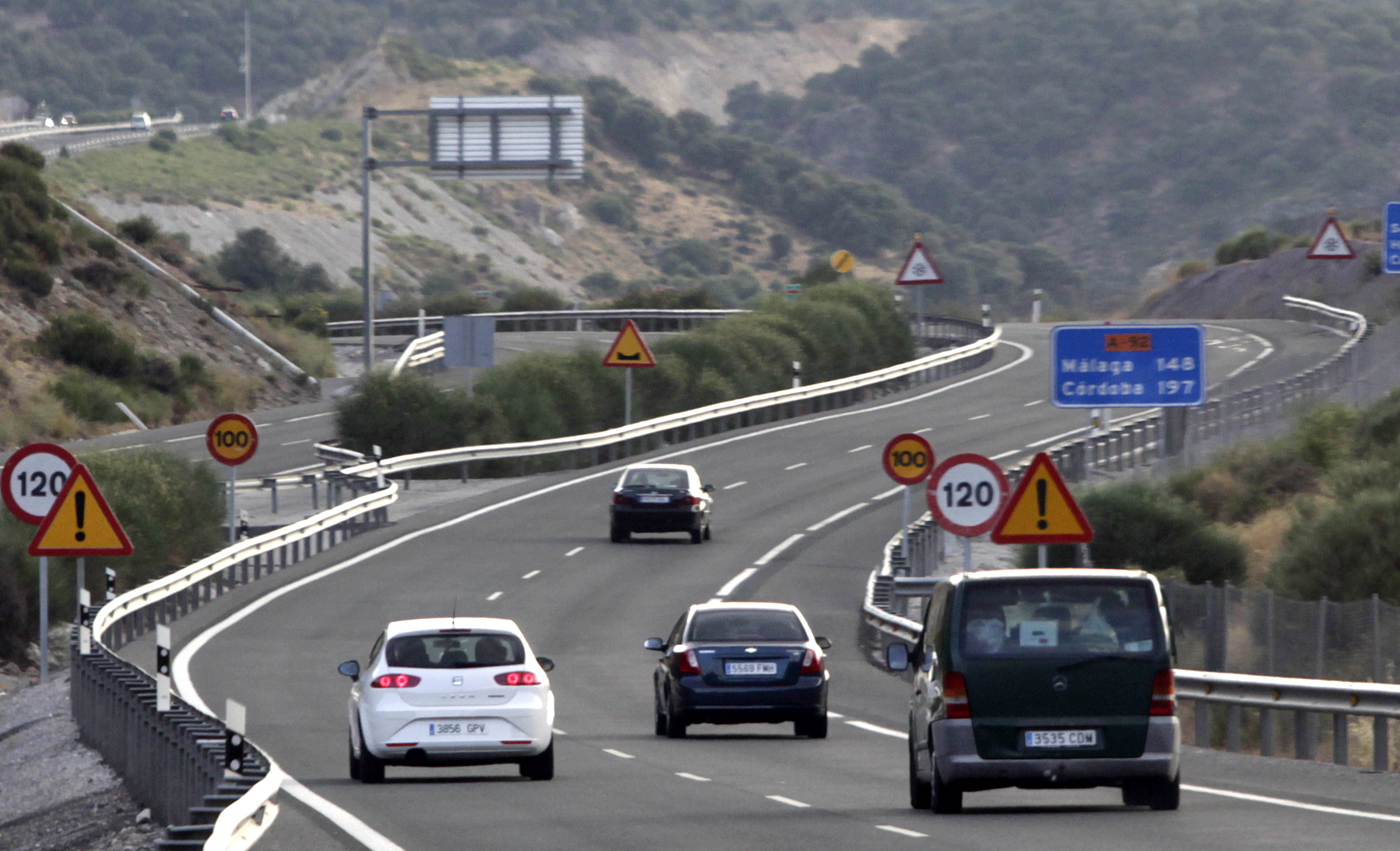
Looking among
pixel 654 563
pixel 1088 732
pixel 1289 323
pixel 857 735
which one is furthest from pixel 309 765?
pixel 1289 323

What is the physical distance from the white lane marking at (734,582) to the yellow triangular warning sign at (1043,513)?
34.2 ft

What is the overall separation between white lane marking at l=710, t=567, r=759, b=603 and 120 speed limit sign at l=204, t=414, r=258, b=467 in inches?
270

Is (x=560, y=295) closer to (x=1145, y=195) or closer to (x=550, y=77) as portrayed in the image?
(x=550, y=77)

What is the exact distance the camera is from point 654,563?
34156 millimetres

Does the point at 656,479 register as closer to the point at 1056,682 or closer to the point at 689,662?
the point at 689,662

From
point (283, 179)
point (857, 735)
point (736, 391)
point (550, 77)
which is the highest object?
point (550, 77)

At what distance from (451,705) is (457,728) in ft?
0.62

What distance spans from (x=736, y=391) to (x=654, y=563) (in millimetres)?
22186

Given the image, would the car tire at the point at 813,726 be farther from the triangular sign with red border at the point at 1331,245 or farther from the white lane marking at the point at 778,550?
the triangular sign with red border at the point at 1331,245

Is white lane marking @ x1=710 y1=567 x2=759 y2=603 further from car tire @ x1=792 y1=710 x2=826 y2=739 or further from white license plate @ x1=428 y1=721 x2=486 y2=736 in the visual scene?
white license plate @ x1=428 y1=721 x2=486 y2=736

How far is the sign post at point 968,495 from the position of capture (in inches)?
910

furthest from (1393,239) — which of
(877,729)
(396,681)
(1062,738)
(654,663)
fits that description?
(1062,738)

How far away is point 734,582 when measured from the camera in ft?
104

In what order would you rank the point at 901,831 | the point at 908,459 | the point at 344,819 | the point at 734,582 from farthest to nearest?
the point at 734,582, the point at 908,459, the point at 344,819, the point at 901,831
